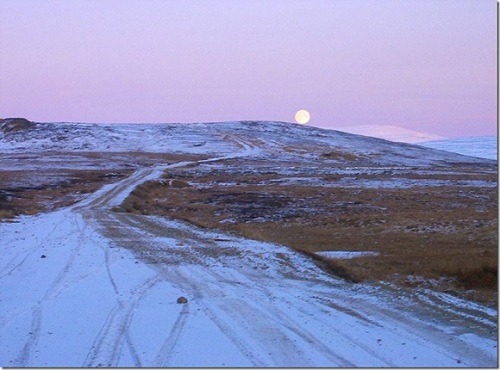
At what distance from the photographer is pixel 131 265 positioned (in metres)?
17.1

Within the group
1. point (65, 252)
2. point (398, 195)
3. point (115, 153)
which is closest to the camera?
point (65, 252)

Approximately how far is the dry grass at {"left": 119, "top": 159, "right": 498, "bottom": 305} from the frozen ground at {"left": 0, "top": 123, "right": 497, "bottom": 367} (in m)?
1.74

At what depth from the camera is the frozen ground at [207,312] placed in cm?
942

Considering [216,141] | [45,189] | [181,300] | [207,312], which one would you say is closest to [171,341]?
[207,312]

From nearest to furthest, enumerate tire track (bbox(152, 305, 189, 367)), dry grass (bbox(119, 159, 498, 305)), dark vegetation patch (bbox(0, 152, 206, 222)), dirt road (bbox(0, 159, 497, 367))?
tire track (bbox(152, 305, 189, 367)), dirt road (bbox(0, 159, 497, 367)), dry grass (bbox(119, 159, 498, 305)), dark vegetation patch (bbox(0, 152, 206, 222))

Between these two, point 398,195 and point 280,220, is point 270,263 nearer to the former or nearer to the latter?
point 280,220

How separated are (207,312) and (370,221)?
1720cm

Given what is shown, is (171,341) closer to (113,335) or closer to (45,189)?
(113,335)

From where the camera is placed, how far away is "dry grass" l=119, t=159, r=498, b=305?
1611cm

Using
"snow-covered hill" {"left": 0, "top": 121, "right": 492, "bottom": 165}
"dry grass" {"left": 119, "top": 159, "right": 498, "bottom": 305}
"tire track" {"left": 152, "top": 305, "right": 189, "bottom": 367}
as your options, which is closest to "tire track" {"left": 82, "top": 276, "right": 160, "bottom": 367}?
"tire track" {"left": 152, "top": 305, "right": 189, "bottom": 367}

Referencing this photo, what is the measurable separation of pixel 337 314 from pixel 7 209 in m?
26.1

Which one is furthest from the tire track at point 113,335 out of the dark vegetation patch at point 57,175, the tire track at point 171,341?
the dark vegetation patch at point 57,175

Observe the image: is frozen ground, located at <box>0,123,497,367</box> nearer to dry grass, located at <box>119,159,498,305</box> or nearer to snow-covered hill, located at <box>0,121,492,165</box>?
dry grass, located at <box>119,159,498,305</box>

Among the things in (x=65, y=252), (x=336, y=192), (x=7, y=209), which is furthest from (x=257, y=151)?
(x=65, y=252)
